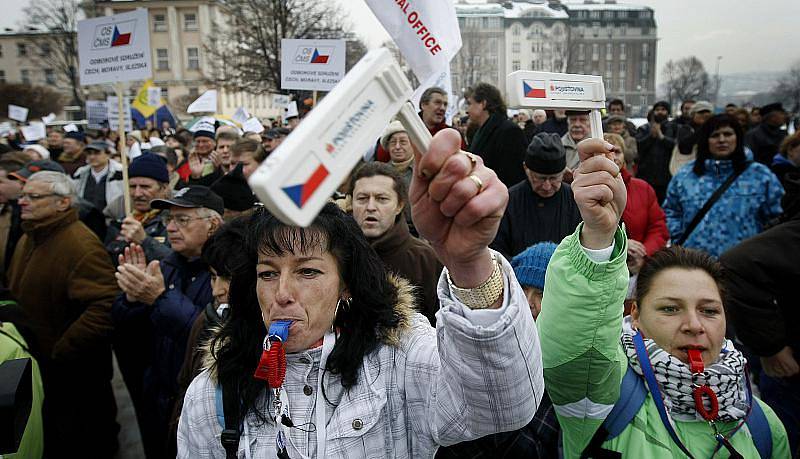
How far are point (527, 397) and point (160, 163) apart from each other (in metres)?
4.30

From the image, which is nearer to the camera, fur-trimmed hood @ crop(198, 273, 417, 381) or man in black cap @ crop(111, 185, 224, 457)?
fur-trimmed hood @ crop(198, 273, 417, 381)

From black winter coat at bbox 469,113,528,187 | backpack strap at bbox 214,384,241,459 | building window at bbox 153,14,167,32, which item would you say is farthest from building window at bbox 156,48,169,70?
backpack strap at bbox 214,384,241,459

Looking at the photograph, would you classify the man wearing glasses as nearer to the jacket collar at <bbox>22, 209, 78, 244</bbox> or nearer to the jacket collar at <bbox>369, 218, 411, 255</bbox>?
the jacket collar at <bbox>22, 209, 78, 244</bbox>

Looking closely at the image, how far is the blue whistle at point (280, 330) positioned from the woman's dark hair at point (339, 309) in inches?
6.7

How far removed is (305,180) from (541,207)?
11.1 feet

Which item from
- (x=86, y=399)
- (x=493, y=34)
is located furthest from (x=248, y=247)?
(x=493, y=34)

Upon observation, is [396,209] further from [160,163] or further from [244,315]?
[160,163]

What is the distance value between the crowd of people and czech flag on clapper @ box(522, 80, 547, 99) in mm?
176

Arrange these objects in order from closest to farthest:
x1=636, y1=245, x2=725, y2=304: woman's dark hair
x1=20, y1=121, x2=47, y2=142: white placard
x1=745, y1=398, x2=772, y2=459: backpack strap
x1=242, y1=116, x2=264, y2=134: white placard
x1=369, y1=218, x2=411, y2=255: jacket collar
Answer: x1=745, y1=398, x2=772, y2=459: backpack strap, x1=636, y1=245, x2=725, y2=304: woman's dark hair, x1=369, y1=218, x2=411, y2=255: jacket collar, x1=242, y1=116, x2=264, y2=134: white placard, x1=20, y1=121, x2=47, y2=142: white placard

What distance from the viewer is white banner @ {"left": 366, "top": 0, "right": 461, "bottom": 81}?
1.94 m

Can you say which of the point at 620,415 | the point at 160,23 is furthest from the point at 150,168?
the point at 160,23

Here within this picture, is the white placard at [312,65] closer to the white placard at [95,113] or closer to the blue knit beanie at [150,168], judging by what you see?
the blue knit beanie at [150,168]

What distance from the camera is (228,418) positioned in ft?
5.52

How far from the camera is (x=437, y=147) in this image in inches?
42.9
